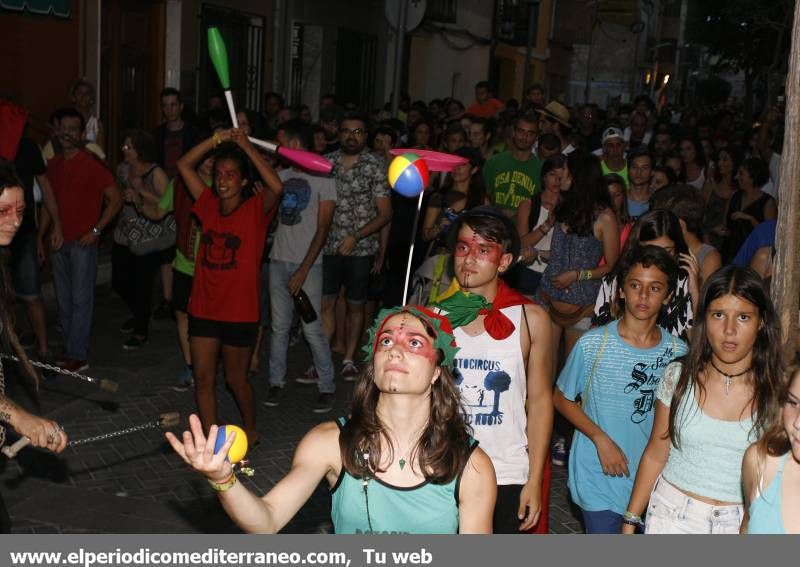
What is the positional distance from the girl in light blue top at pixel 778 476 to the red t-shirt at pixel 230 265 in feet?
12.3

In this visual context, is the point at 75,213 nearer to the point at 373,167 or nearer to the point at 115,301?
the point at 373,167

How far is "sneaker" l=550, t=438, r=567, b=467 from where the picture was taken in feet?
24.1

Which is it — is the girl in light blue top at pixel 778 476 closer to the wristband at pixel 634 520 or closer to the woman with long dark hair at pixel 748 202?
the wristband at pixel 634 520

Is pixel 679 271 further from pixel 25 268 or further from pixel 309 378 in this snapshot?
pixel 25 268

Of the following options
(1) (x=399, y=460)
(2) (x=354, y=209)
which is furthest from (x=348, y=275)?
(1) (x=399, y=460)

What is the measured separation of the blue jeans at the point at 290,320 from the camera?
796cm

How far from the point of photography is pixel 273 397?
820 centimetres

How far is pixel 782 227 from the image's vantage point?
15.8ft

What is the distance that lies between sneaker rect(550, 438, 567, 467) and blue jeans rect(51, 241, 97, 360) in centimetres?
360

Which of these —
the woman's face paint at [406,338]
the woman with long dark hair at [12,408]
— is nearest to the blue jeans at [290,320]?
the woman with long dark hair at [12,408]

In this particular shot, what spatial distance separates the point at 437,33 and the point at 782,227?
24685 mm

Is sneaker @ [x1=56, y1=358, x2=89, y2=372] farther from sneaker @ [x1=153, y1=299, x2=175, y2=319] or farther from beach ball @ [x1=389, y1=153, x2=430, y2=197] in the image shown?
beach ball @ [x1=389, y1=153, x2=430, y2=197]

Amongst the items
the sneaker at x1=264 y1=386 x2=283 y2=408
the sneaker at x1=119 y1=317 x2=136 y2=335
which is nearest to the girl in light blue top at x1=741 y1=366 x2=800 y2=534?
the sneaker at x1=264 y1=386 x2=283 y2=408
